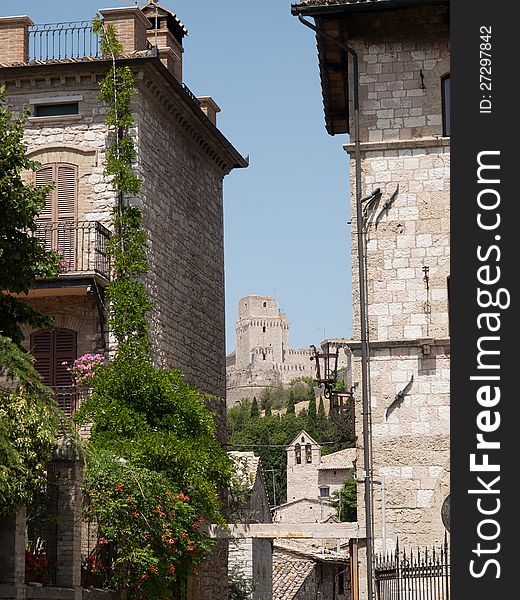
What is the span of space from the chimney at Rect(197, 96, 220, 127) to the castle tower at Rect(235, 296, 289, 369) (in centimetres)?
13296

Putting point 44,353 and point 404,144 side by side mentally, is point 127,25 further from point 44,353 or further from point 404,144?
point 404,144

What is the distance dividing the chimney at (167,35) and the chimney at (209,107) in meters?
0.89

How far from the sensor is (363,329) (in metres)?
19.8

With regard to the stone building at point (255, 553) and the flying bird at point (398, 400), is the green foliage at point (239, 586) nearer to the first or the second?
the stone building at point (255, 553)

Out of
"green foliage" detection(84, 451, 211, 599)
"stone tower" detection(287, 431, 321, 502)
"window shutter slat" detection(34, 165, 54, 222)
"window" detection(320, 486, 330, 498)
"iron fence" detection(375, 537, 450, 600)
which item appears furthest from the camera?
"stone tower" detection(287, 431, 321, 502)

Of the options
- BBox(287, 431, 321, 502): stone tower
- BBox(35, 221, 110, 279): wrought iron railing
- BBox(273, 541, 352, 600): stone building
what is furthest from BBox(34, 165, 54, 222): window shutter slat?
BBox(287, 431, 321, 502): stone tower

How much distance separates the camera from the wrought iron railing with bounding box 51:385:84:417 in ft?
80.3

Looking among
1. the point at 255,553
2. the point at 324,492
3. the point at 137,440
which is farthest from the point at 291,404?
the point at 137,440

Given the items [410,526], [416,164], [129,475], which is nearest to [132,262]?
[129,475]

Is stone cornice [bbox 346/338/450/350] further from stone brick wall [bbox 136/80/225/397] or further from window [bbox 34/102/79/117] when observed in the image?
window [bbox 34/102/79/117]

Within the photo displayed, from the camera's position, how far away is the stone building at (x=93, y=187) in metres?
24.8

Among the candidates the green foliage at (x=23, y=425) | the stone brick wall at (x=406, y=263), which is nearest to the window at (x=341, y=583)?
the stone brick wall at (x=406, y=263)

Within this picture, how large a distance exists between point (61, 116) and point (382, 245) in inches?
333

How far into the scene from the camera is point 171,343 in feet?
86.9
